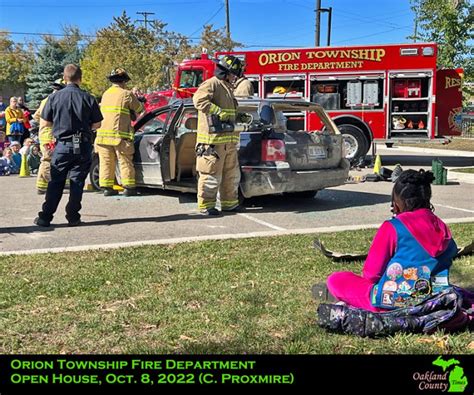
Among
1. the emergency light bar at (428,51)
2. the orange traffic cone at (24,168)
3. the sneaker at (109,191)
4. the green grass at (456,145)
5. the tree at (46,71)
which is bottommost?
the sneaker at (109,191)

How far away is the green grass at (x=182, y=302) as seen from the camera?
330 cm

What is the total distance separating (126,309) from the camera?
12.8 ft

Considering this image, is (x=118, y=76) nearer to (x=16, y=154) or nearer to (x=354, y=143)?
(x=16, y=154)

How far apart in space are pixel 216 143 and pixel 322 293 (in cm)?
343

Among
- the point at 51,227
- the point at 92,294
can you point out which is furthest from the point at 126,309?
the point at 51,227

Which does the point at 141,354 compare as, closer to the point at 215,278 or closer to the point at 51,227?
the point at 215,278

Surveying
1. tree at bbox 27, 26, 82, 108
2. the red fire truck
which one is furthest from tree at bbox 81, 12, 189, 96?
the red fire truck

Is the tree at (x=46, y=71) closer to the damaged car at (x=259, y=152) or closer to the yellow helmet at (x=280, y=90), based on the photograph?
the yellow helmet at (x=280, y=90)

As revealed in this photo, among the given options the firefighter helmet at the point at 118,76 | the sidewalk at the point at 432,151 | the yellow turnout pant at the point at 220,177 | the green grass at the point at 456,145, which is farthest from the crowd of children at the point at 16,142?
the green grass at the point at 456,145

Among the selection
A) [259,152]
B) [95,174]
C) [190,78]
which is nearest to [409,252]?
[259,152]

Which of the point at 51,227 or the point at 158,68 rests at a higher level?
the point at 158,68

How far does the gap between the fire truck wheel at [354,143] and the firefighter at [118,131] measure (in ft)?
23.4

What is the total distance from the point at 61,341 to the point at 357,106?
12532 millimetres

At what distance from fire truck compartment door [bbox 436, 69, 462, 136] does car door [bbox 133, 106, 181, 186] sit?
8.66 m
